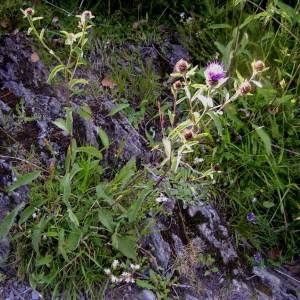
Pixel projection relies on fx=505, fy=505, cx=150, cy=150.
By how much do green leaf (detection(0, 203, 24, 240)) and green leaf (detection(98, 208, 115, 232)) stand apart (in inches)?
12.9

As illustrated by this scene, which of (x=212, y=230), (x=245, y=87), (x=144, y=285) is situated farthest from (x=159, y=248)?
(x=245, y=87)

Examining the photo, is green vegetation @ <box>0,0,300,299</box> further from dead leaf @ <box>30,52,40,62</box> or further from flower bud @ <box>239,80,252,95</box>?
dead leaf @ <box>30,52,40,62</box>

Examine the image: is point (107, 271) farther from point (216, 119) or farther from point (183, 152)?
point (216, 119)

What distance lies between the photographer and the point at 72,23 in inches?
118

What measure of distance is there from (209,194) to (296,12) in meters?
1.06

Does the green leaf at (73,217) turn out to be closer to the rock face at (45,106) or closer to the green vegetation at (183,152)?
the green vegetation at (183,152)

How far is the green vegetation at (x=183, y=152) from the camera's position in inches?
83.9

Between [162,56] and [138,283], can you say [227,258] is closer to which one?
[138,283]

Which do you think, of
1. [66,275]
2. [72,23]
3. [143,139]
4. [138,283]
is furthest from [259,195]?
[72,23]

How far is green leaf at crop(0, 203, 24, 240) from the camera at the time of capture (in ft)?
6.70

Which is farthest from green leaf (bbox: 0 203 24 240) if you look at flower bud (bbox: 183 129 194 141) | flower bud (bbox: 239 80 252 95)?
flower bud (bbox: 239 80 252 95)

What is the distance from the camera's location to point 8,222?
6.74 ft

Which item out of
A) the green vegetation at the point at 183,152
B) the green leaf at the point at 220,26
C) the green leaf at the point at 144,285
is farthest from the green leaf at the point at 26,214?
the green leaf at the point at 220,26

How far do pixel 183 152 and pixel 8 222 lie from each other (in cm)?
77
